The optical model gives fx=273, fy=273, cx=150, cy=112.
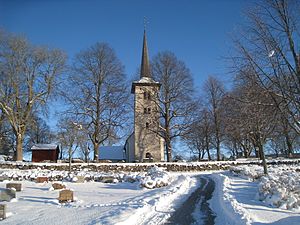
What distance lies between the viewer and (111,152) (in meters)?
49.4

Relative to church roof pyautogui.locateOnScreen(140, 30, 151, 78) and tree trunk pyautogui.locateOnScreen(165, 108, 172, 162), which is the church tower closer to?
tree trunk pyautogui.locateOnScreen(165, 108, 172, 162)

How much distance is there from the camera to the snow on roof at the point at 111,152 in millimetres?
47969

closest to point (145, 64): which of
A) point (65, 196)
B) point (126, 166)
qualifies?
point (126, 166)

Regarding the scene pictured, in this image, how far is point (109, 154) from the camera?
160 feet

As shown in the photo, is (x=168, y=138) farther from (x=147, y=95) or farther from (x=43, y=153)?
(x=43, y=153)

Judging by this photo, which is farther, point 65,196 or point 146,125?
point 146,125

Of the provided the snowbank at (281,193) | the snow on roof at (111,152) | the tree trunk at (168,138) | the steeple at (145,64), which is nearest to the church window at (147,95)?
the tree trunk at (168,138)

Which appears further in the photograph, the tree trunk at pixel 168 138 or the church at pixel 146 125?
the church at pixel 146 125

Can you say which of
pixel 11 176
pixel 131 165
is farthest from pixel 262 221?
pixel 131 165

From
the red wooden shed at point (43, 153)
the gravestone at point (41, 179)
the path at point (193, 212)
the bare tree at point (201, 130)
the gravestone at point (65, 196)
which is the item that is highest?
the bare tree at point (201, 130)

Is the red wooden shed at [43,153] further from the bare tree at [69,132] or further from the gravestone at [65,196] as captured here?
the gravestone at [65,196]

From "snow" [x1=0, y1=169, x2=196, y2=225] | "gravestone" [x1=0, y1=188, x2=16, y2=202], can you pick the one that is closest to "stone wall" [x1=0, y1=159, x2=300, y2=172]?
"gravestone" [x1=0, y1=188, x2=16, y2=202]

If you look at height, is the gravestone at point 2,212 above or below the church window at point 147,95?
below

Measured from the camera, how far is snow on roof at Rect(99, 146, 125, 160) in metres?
48.0
